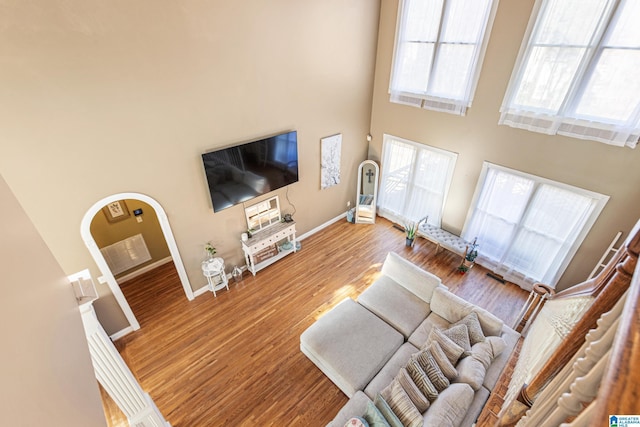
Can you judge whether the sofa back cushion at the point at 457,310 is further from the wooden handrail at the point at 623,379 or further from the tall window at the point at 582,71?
the wooden handrail at the point at 623,379

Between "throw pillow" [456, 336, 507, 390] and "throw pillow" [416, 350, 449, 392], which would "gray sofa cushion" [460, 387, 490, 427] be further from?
"throw pillow" [416, 350, 449, 392]

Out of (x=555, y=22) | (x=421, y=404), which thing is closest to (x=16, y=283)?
(x=421, y=404)

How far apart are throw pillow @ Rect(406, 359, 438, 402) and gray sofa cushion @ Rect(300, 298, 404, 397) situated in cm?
57

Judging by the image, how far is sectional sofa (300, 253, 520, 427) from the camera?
9.76ft

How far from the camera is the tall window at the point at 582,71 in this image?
3.59 m

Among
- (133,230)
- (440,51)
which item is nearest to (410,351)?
(440,51)

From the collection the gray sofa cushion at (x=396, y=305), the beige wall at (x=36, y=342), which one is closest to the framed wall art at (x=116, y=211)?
the beige wall at (x=36, y=342)

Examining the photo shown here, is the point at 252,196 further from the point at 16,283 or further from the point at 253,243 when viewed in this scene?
the point at 16,283

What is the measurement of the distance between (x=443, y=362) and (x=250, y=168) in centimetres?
388

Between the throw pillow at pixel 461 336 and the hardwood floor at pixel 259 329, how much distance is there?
1595mm

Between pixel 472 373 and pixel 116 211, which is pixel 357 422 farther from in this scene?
pixel 116 211

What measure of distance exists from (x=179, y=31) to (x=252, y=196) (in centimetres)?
256

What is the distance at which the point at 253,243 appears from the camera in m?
5.43

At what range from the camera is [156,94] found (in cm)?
366
